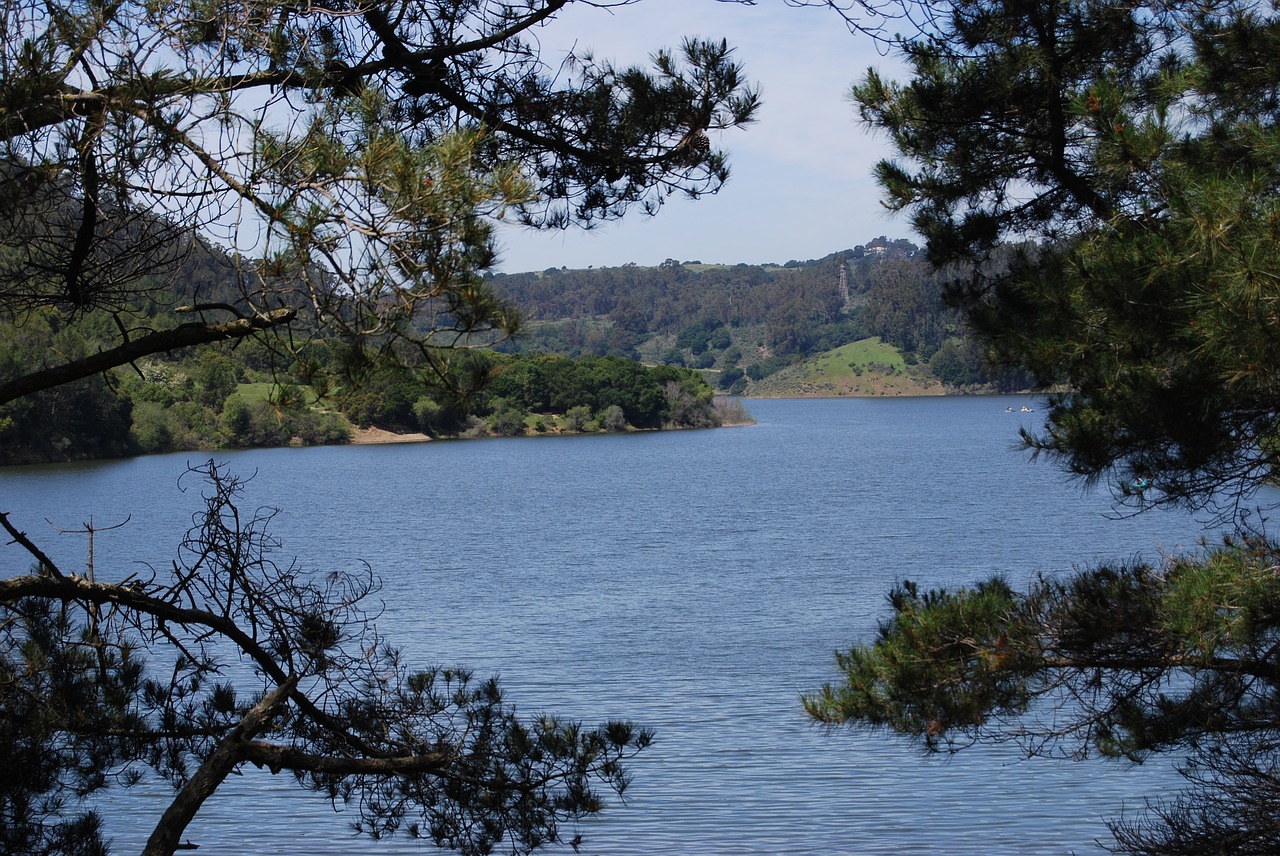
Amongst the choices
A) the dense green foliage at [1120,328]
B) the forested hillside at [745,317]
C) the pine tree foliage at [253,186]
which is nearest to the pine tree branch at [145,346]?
the pine tree foliage at [253,186]

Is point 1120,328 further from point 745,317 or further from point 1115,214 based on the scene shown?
point 745,317

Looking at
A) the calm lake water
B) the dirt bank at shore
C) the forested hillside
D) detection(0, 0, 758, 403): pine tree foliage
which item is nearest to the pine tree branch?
detection(0, 0, 758, 403): pine tree foliage

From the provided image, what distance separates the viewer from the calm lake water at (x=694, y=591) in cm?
1009

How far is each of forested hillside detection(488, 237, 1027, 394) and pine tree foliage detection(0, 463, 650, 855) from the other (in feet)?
366

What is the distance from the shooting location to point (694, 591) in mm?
20312

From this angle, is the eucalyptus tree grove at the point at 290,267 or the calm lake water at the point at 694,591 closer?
the eucalyptus tree grove at the point at 290,267

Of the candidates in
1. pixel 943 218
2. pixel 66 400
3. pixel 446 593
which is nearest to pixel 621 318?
pixel 66 400

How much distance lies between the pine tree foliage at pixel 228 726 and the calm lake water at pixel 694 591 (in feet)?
11.3

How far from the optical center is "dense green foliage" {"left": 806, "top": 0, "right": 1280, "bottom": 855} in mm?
4941

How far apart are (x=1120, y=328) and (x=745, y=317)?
155983mm

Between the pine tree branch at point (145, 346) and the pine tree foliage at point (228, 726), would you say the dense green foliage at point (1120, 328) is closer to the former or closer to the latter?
the pine tree foliage at point (228, 726)

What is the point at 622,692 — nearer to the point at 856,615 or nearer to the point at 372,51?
the point at 856,615

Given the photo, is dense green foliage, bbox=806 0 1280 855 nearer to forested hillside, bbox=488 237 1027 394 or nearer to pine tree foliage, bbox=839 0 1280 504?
pine tree foliage, bbox=839 0 1280 504

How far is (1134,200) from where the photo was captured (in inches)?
227
